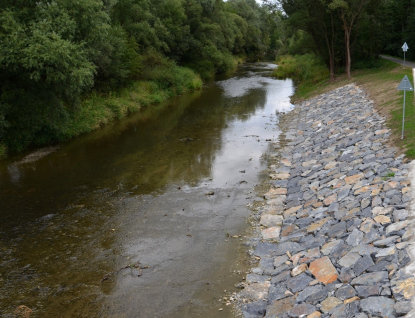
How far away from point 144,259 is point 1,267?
3704mm

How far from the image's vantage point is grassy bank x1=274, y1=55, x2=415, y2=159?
13548 mm

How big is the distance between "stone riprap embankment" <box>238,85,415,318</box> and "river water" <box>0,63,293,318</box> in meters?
0.91

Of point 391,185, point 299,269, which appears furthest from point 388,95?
point 299,269

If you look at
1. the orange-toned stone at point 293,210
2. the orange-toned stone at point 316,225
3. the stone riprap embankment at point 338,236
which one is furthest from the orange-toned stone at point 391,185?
the orange-toned stone at point 293,210

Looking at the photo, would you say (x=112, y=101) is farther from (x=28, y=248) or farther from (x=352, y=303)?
(x=352, y=303)

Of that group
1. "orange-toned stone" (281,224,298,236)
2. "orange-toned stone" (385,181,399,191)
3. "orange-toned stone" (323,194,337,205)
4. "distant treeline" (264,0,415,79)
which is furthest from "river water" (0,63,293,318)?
"distant treeline" (264,0,415,79)

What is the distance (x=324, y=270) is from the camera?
832 centimetres

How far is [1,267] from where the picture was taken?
33.2ft

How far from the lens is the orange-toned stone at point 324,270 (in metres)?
7.99

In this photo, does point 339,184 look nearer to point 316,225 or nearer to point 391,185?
point 391,185

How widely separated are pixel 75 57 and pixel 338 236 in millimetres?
15664

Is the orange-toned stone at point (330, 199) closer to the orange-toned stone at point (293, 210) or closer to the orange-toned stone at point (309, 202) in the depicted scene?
the orange-toned stone at point (309, 202)

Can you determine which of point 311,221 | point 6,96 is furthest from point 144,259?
point 6,96

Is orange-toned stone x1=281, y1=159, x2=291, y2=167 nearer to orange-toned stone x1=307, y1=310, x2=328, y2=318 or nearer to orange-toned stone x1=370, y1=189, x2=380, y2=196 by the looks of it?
orange-toned stone x1=370, y1=189, x2=380, y2=196
